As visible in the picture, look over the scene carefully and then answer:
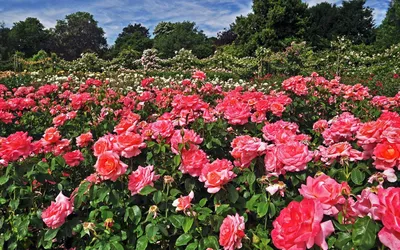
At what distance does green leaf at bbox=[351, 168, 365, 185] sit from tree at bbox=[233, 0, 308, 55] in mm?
22569

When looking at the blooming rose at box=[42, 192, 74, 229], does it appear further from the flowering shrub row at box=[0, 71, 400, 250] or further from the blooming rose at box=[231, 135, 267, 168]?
the blooming rose at box=[231, 135, 267, 168]

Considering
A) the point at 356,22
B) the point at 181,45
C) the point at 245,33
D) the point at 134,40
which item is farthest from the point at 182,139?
the point at 134,40

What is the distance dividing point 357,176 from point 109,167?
0.81 metres

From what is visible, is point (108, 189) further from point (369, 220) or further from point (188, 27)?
point (188, 27)

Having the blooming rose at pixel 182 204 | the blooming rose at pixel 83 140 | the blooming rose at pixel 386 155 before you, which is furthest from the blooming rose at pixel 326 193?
the blooming rose at pixel 83 140

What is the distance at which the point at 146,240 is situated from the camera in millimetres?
1233

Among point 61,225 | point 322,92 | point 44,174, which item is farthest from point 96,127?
point 322,92

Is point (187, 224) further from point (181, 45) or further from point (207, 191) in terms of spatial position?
point (181, 45)

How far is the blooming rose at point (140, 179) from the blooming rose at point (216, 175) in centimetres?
18

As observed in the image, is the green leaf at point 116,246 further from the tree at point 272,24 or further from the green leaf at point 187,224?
the tree at point 272,24

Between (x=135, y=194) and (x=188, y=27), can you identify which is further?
(x=188, y=27)

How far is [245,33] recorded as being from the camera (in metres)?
25.5

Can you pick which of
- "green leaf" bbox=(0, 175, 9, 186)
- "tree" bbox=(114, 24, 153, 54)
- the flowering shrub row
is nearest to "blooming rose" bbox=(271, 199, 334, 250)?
the flowering shrub row

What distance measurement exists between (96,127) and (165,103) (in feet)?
2.17
